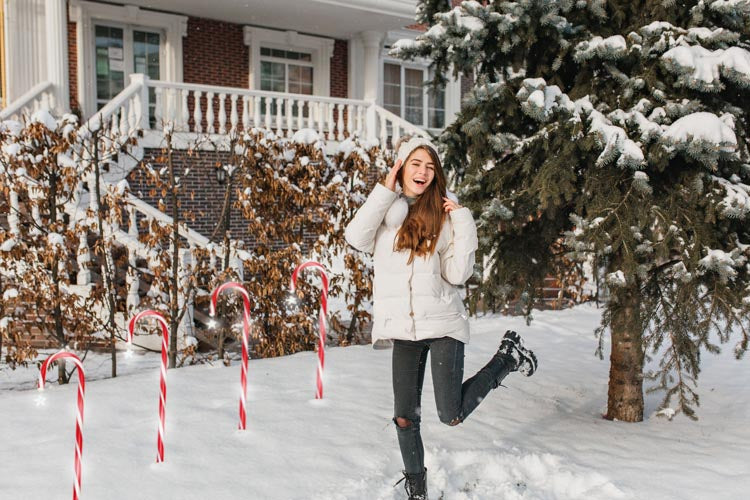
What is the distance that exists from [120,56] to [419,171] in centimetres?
1307

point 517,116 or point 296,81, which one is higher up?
point 296,81

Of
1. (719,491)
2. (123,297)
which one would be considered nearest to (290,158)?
(123,297)

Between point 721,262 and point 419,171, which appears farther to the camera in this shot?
point 721,262

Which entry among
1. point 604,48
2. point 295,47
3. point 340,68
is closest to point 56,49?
point 295,47

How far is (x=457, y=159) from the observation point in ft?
18.7

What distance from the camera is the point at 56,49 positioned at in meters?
12.8

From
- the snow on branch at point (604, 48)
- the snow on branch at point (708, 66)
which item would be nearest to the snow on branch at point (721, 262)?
the snow on branch at point (708, 66)

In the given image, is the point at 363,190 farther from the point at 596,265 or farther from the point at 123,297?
the point at 596,265

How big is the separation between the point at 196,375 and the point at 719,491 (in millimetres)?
3976

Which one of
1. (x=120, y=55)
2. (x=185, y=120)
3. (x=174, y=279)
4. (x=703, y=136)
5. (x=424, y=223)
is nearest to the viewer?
(x=424, y=223)

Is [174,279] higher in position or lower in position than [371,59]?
lower

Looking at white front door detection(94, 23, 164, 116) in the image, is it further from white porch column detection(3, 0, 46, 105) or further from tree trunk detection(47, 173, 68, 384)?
tree trunk detection(47, 173, 68, 384)

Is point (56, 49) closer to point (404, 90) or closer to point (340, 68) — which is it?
point (340, 68)

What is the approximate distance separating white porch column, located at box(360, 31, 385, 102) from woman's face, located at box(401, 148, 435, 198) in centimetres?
1340
